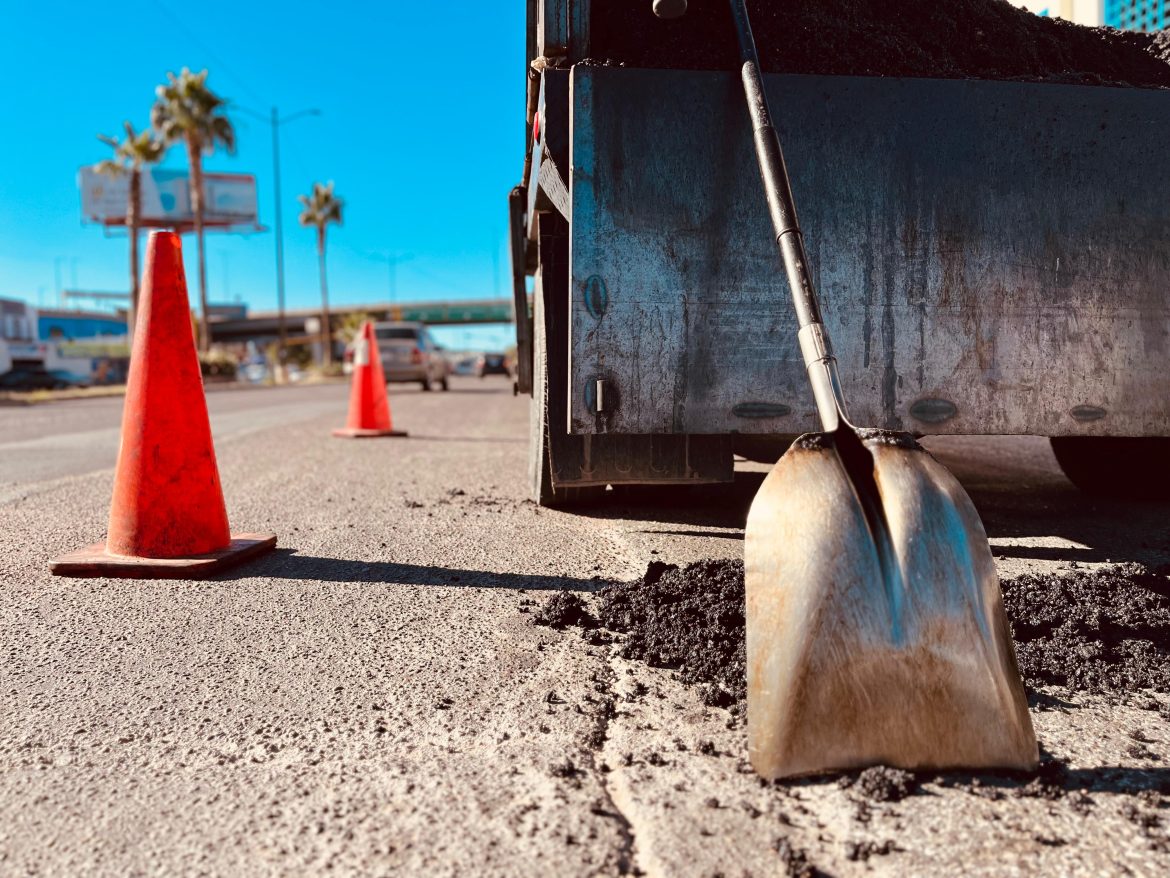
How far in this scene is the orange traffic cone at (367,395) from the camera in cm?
895

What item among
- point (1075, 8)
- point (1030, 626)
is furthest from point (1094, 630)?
point (1075, 8)

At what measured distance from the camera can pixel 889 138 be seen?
3195 mm

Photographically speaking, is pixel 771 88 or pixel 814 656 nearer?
pixel 814 656

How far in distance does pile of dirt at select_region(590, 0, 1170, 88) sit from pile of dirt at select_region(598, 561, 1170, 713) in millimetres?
1846

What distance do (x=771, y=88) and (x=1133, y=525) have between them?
2672mm

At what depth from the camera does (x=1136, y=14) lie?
4.51m

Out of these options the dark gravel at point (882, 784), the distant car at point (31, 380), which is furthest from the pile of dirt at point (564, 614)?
the distant car at point (31, 380)

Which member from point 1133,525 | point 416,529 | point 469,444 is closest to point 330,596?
point 416,529

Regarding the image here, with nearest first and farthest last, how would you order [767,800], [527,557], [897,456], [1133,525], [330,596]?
[767,800]
[897,456]
[330,596]
[527,557]
[1133,525]

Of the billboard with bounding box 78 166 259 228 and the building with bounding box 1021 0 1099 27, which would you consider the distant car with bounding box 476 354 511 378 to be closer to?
the building with bounding box 1021 0 1099 27

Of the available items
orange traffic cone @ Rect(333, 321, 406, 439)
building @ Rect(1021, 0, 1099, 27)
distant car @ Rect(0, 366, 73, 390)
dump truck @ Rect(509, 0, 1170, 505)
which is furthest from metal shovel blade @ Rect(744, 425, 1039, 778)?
distant car @ Rect(0, 366, 73, 390)

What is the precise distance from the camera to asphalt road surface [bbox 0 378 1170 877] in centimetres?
150

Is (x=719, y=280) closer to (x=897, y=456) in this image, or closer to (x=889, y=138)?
(x=889, y=138)

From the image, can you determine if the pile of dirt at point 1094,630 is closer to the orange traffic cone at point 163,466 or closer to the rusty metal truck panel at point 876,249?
the rusty metal truck panel at point 876,249
